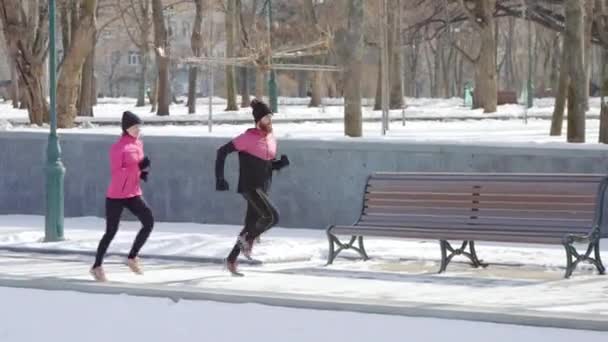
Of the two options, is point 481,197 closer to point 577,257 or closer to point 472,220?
point 472,220

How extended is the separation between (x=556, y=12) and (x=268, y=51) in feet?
63.3

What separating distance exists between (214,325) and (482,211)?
4.85 meters

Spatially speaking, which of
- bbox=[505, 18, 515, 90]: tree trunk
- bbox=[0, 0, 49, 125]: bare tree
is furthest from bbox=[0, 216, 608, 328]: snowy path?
bbox=[505, 18, 515, 90]: tree trunk

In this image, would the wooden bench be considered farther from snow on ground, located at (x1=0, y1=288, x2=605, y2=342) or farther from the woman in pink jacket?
snow on ground, located at (x1=0, y1=288, x2=605, y2=342)

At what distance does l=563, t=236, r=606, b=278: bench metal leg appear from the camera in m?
12.0

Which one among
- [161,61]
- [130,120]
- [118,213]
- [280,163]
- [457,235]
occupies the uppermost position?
[161,61]

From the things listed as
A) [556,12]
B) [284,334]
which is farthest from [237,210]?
[556,12]

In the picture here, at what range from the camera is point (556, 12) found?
54062mm

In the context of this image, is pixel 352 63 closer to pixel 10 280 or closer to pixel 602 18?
pixel 602 18

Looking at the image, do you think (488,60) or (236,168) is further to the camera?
(488,60)

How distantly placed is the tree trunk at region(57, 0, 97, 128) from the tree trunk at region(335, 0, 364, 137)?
23.7ft

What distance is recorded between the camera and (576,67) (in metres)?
25.2

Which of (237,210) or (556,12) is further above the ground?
(556,12)

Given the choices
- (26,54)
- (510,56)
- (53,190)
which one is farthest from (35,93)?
(510,56)
